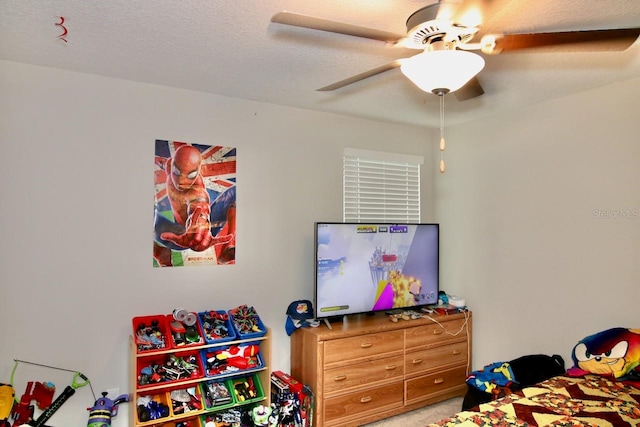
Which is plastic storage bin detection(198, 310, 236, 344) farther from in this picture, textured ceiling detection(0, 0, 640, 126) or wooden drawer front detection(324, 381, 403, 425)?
textured ceiling detection(0, 0, 640, 126)

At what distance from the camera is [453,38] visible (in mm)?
1638

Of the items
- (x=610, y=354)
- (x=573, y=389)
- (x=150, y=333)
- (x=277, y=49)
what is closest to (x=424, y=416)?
(x=573, y=389)

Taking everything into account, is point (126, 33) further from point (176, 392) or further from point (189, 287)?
point (176, 392)

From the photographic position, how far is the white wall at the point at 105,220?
2520mm

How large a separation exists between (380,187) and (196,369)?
2.26 meters

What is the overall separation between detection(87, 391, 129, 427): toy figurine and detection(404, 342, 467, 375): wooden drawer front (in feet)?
7.01

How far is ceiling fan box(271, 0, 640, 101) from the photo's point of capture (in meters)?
1.45

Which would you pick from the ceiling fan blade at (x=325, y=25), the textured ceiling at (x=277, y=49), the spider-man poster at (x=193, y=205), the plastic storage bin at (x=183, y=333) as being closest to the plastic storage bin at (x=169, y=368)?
the plastic storage bin at (x=183, y=333)

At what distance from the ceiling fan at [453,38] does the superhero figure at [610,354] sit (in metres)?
1.88

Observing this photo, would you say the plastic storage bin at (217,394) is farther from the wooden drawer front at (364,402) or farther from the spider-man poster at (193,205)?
the spider-man poster at (193,205)

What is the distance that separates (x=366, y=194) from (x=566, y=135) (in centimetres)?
167

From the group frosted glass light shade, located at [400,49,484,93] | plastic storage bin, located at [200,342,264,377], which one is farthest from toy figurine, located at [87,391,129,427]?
frosted glass light shade, located at [400,49,484,93]

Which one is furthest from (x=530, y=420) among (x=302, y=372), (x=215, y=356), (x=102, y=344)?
(x=102, y=344)

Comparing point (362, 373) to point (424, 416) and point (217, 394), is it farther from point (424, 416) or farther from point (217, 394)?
point (217, 394)
